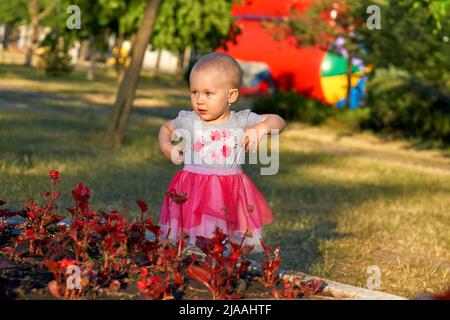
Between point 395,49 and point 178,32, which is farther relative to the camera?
point 395,49

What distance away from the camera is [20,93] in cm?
2630

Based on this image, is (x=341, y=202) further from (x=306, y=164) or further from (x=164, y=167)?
(x=306, y=164)

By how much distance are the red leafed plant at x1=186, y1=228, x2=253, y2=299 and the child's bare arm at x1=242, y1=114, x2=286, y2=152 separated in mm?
702

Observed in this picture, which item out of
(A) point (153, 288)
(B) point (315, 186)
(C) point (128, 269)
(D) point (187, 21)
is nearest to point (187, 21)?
(D) point (187, 21)

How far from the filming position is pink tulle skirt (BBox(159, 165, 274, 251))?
5.06 m

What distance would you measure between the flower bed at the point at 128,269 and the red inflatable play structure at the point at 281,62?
2457 cm

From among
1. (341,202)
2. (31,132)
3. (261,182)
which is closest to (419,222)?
(341,202)

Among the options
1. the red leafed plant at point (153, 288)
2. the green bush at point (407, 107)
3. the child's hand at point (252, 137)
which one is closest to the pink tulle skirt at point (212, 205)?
the child's hand at point (252, 137)

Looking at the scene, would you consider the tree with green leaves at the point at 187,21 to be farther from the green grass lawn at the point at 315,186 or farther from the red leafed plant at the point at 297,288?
the red leafed plant at the point at 297,288

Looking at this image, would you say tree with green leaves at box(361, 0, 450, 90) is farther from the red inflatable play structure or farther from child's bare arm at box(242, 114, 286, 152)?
child's bare arm at box(242, 114, 286, 152)

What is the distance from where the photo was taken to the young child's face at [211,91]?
497 centimetres

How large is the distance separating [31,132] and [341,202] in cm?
659

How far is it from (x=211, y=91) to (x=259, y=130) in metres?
0.35

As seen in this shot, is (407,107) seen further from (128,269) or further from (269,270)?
(128,269)
